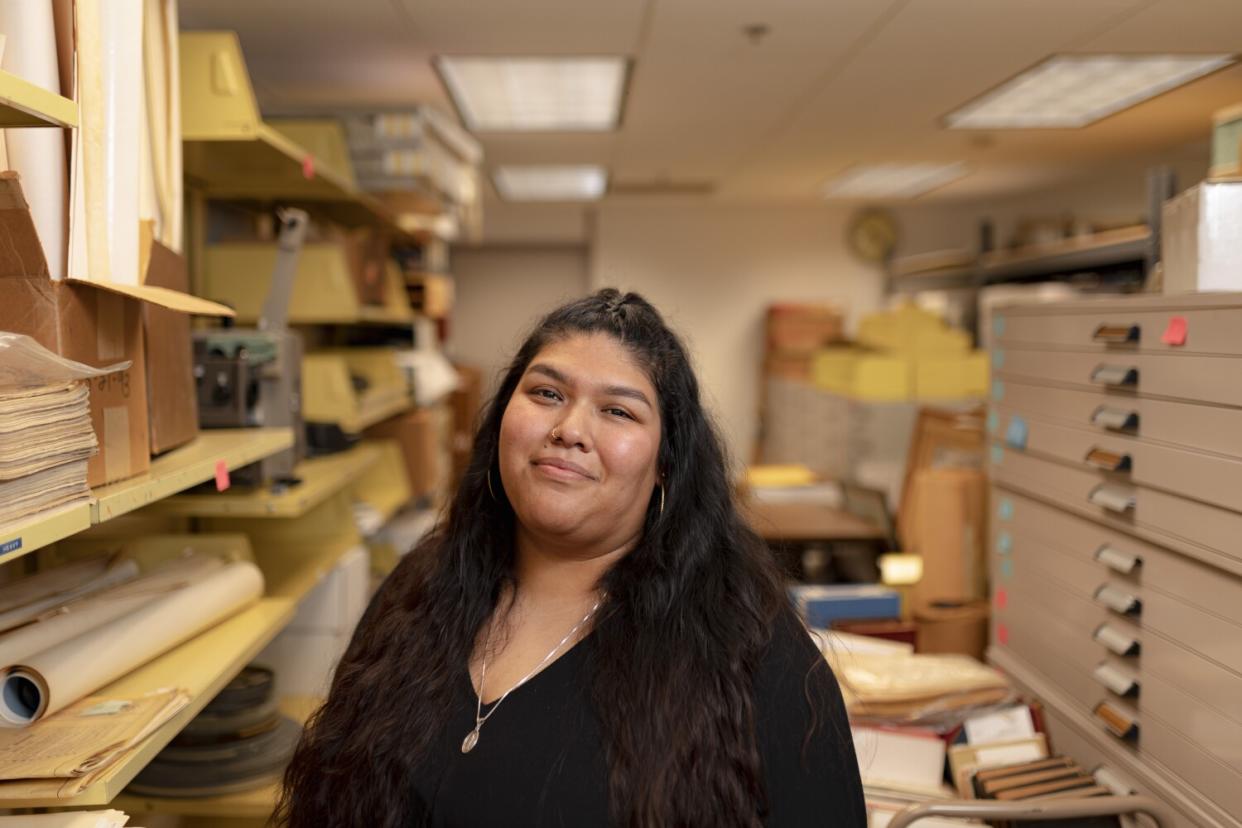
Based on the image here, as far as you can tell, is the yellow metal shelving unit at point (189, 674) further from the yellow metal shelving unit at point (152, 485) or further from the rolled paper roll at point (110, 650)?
the yellow metal shelving unit at point (152, 485)

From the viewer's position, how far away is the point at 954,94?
4191mm

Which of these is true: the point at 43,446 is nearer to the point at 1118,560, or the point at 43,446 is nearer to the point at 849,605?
the point at 1118,560

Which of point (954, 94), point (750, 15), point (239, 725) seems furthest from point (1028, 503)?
point (954, 94)

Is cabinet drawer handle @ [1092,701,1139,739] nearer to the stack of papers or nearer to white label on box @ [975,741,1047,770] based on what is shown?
white label on box @ [975,741,1047,770]

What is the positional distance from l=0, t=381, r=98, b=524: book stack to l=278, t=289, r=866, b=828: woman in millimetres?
553

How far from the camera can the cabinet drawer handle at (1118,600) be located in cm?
198

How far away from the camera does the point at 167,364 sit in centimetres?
182

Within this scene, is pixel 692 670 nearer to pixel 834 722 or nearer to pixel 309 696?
pixel 834 722

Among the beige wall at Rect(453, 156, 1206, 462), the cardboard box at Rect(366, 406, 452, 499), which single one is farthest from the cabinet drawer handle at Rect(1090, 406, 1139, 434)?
the beige wall at Rect(453, 156, 1206, 462)

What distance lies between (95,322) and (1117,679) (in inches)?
79.0

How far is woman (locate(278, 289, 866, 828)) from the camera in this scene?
1388mm

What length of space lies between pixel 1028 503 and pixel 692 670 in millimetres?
1394

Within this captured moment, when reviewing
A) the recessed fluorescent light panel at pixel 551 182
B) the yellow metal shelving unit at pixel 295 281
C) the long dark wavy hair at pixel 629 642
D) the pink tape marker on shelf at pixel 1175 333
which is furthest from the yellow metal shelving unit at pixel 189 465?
the recessed fluorescent light panel at pixel 551 182

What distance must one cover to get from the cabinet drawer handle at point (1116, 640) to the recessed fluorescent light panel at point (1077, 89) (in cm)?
243
